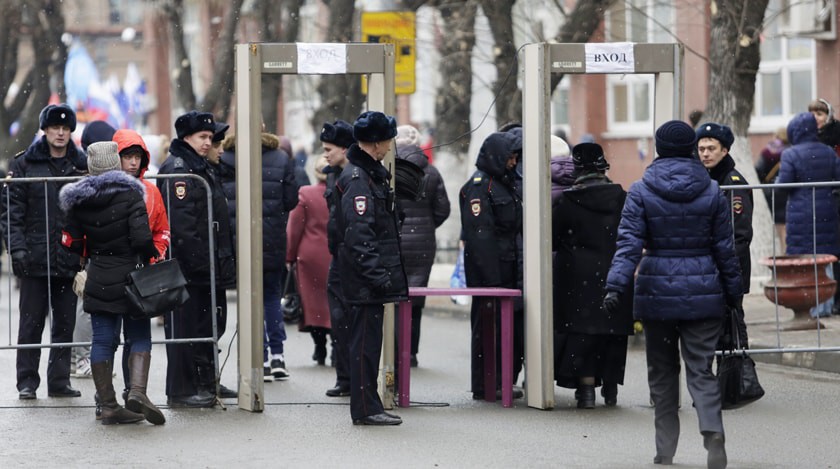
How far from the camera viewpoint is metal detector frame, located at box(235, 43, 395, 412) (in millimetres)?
9992

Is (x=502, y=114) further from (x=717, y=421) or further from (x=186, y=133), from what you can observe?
(x=717, y=421)

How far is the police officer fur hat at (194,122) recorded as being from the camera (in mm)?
10453

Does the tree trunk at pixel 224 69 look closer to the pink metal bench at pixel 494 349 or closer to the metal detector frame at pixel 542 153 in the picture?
the pink metal bench at pixel 494 349

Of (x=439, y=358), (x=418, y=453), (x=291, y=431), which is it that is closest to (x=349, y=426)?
(x=291, y=431)

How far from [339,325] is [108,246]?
2.01 meters

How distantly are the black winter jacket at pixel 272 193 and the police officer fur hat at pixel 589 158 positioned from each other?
8.36 ft

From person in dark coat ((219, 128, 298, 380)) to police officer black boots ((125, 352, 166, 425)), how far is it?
2146 mm

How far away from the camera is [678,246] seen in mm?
8258

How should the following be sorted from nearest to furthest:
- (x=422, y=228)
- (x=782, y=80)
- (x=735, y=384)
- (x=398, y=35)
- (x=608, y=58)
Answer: (x=735, y=384) → (x=608, y=58) → (x=422, y=228) → (x=398, y=35) → (x=782, y=80)

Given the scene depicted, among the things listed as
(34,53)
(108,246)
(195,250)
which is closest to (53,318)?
(195,250)

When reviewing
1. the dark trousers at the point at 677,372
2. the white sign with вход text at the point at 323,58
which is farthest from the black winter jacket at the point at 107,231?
the dark trousers at the point at 677,372

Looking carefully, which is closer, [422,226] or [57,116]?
[57,116]

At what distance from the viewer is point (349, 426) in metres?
9.70

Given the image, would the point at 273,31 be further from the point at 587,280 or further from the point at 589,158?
the point at 587,280
